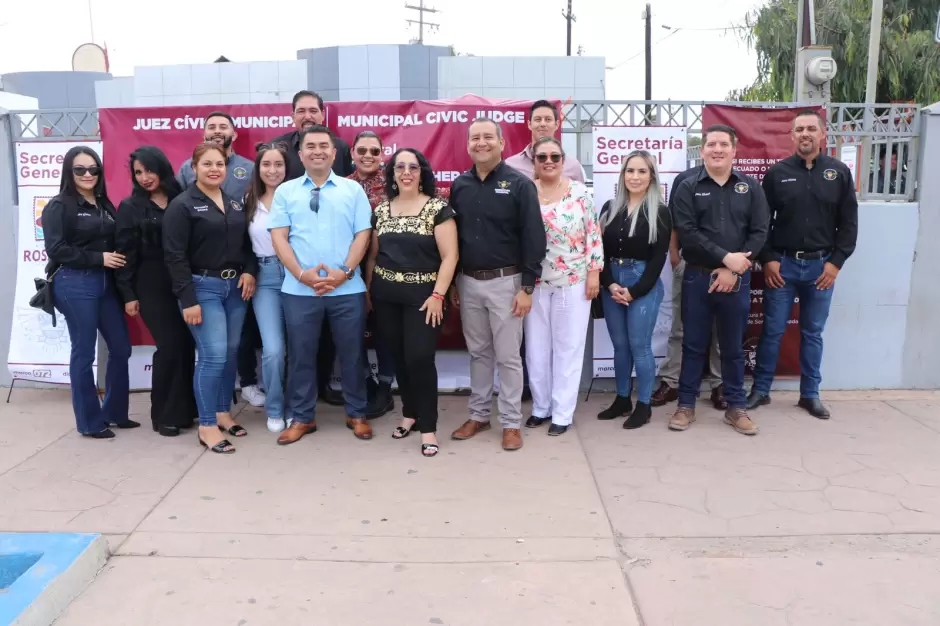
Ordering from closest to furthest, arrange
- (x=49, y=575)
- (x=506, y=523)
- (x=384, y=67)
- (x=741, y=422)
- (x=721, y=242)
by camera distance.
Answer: (x=49, y=575)
(x=506, y=523)
(x=721, y=242)
(x=741, y=422)
(x=384, y=67)

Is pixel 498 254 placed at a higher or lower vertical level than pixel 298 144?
lower

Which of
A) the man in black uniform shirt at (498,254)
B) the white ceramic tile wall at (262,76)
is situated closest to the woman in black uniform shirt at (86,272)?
the man in black uniform shirt at (498,254)

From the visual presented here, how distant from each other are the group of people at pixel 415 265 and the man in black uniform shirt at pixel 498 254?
1cm

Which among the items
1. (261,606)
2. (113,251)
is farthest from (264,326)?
(261,606)

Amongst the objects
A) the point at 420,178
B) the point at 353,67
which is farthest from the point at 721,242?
the point at 353,67

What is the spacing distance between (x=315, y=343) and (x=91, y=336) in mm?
1514

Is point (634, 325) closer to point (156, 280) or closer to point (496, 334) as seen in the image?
point (496, 334)

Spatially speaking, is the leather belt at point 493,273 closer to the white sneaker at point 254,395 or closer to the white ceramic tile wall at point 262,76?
the white sneaker at point 254,395

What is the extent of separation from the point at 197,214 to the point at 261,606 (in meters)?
2.51

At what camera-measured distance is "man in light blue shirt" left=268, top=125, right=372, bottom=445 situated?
4.45 meters

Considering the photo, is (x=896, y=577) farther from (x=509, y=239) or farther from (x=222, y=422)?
(x=222, y=422)

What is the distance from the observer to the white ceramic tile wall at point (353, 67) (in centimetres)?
2372

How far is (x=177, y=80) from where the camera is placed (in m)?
23.5

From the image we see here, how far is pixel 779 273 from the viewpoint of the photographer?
515 centimetres
